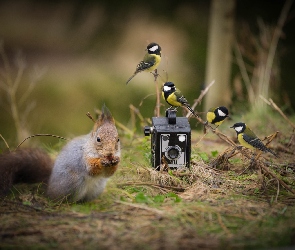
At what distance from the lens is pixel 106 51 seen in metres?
7.66

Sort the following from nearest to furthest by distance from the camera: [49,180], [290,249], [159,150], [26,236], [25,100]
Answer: [290,249], [26,236], [49,180], [159,150], [25,100]

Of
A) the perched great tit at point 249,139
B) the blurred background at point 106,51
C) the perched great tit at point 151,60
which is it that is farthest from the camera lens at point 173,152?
the blurred background at point 106,51

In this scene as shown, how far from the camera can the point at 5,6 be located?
24.7ft

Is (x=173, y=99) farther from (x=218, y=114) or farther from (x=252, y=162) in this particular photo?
(x=252, y=162)

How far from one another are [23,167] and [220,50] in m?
3.83

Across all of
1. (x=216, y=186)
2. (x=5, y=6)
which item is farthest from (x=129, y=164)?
(x=5, y=6)

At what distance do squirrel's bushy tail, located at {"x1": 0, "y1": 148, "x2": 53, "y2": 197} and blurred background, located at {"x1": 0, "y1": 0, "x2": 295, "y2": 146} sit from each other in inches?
133

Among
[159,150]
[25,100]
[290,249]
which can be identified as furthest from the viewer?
[25,100]

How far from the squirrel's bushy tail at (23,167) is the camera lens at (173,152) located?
0.73m

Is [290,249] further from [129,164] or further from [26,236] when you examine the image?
[129,164]

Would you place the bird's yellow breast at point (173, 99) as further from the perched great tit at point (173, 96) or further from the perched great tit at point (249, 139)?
the perched great tit at point (249, 139)

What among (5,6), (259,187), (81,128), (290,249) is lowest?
(290,249)

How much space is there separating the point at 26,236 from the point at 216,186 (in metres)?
1.27

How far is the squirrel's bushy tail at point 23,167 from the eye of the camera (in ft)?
11.4
